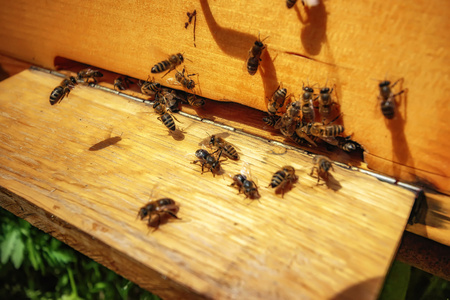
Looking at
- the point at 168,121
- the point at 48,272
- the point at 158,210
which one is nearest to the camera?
the point at 158,210

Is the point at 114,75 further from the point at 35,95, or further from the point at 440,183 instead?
the point at 440,183

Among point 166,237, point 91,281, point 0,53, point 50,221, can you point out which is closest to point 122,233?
point 166,237

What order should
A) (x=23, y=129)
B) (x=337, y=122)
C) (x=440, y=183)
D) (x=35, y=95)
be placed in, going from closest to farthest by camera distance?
(x=440, y=183) → (x=337, y=122) → (x=23, y=129) → (x=35, y=95)

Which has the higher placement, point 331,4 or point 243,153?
point 331,4

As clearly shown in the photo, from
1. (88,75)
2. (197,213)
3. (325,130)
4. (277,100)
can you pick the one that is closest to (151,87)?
(88,75)

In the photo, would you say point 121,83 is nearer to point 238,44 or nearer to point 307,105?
point 238,44

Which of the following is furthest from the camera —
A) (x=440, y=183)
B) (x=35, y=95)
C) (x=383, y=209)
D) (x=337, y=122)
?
(x=35, y=95)

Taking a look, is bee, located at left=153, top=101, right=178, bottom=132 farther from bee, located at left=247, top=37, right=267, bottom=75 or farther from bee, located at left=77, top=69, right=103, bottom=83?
bee, located at left=77, top=69, right=103, bottom=83

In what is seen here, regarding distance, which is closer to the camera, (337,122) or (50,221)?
(50,221)
